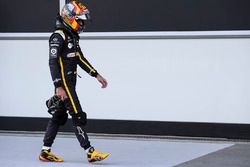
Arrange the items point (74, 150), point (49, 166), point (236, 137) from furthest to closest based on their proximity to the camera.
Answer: point (236, 137), point (74, 150), point (49, 166)

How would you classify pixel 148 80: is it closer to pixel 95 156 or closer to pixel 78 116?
pixel 78 116

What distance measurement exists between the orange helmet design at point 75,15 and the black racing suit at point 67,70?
0.27 ft

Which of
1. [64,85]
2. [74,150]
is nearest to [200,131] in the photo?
[74,150]

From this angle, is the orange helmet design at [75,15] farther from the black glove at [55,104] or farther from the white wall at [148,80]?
the white wall at [148,80]

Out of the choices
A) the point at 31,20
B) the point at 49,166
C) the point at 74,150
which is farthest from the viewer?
the point at 31,20

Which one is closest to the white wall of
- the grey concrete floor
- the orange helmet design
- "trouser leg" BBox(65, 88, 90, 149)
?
the grey concrete floor

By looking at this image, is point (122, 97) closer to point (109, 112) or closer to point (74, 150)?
point (109, 112)

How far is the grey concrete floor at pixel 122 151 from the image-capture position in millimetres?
9070

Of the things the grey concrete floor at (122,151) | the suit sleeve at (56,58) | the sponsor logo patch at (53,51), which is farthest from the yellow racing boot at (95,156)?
the sponsor logo patch at (53,51)

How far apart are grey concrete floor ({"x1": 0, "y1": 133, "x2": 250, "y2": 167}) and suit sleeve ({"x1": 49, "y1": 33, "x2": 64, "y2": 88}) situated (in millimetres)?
1011

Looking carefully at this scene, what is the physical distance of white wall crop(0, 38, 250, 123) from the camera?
35.9ft

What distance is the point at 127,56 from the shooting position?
37.6 feet

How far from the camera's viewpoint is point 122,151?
10.1 metres

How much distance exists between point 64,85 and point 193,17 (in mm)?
2837
